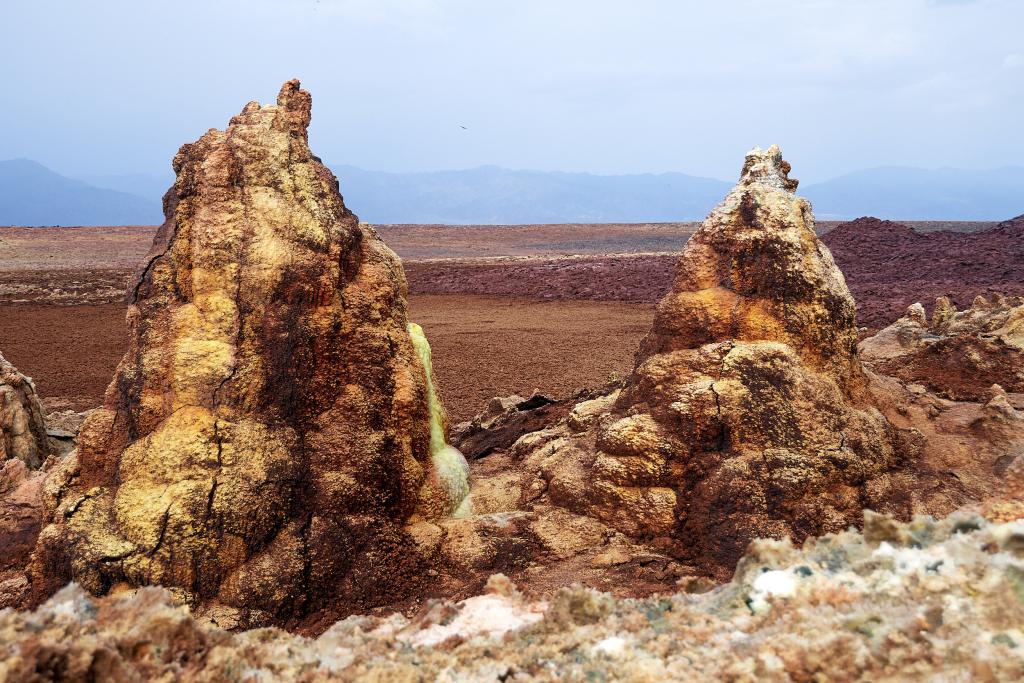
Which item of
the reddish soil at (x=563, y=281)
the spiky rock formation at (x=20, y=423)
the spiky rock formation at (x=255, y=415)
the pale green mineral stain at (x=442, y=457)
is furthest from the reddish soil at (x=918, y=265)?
the spiky rock formation at (x=20, y=423)

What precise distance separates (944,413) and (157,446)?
15.8 ft

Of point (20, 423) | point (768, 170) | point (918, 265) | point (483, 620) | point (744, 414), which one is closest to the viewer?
point (483, 620)

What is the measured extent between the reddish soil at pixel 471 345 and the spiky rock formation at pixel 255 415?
5.75 metres

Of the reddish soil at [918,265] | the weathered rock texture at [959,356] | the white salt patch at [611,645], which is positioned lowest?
the white salt patch at [611,645]

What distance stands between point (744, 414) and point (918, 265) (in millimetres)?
22852

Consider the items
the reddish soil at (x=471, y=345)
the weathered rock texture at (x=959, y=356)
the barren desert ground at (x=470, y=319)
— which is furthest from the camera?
the barren desert ground at (x=470, y=319)

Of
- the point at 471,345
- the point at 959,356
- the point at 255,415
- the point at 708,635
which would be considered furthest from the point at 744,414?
the point at 471,345

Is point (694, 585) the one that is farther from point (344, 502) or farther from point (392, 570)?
point (344, 502)

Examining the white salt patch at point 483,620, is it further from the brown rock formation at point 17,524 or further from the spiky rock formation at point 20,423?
the spiky rock formation at point 20,423

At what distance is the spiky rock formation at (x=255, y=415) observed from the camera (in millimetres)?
3275

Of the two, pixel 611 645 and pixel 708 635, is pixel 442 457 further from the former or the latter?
pixel 708 635

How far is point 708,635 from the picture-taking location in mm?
2053

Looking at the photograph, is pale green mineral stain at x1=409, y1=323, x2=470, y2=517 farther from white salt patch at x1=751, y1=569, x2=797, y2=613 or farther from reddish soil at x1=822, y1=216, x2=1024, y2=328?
reddish soil at x1=822, y1=216, x2=1024, y2=328

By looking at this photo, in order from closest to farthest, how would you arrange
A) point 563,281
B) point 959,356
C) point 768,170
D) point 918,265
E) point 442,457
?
point 442,457 < point 768,170 < point 959,356 < point 918,265 < point 563,281
